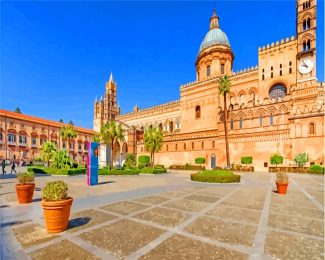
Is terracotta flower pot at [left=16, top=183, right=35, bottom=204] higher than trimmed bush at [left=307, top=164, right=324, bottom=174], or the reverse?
terracotta flower pot at [left=16, top=183, right=35, bottom=204]

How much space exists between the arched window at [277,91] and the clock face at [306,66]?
4205mm

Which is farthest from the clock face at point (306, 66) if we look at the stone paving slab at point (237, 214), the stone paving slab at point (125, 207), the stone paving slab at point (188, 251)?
the stone paving slab at point (188, 251)

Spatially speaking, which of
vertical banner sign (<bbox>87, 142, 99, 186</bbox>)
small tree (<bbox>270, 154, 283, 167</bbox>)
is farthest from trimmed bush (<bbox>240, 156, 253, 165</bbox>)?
vertical banner sign (<bbox>87, 142, 99, 186</bbox>)

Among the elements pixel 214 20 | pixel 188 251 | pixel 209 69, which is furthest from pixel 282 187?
pixel 214 20

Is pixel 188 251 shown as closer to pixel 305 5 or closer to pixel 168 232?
pixel 168 232

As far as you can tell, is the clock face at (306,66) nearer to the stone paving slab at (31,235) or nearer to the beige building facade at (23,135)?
the stone paving slab at (31,235)

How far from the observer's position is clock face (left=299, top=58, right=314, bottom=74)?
1428 inches

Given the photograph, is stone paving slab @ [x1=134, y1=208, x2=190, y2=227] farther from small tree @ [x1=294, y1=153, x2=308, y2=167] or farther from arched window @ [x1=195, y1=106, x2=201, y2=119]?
arched window @ [x1=195, y1=106, x2=201, y2=119]

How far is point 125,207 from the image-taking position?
8867 millimetres

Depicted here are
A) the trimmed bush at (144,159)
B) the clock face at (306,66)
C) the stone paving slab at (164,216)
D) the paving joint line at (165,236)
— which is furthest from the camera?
the trimmed bush at (144,159)

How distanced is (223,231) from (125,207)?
15.0ft

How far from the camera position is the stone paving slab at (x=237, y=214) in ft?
24.0

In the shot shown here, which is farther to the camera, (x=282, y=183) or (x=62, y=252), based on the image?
(x=282, y=183)

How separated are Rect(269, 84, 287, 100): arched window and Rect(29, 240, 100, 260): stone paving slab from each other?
44.0 meters
